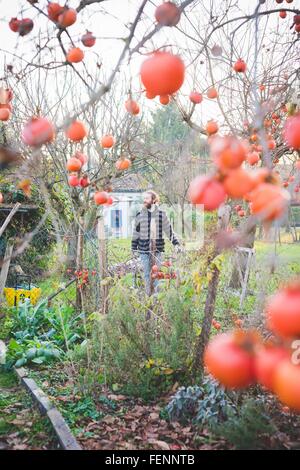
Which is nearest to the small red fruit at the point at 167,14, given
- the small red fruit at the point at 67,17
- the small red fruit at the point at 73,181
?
the small red fruit at the point at 67,17

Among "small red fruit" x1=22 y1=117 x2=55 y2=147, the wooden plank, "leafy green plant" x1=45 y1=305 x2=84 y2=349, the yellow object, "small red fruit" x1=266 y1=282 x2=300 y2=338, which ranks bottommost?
the wooden plank

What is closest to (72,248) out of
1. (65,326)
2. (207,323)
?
(65,326)

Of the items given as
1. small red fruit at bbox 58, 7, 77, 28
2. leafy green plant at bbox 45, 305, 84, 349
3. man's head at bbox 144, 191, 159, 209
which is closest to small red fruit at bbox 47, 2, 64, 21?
small red fruit at bbox 58, 7, 77, 28

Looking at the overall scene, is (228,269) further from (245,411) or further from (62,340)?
(245,411)

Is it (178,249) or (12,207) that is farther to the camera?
(12,207)

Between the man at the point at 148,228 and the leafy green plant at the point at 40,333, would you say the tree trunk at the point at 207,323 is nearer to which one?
the leafy green plant at the point at 40,333

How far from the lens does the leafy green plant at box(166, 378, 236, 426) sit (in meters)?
2.35

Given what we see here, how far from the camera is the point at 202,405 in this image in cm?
245

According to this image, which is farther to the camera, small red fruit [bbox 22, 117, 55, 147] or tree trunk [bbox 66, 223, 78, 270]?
tree trunk [bbox 66, 223, 78, 270]

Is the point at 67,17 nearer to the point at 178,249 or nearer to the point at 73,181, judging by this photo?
the point at 73,181

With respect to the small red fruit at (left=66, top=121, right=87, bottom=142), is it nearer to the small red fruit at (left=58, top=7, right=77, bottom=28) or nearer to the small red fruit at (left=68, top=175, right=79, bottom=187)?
the small red fruit at (left=58, top=7, right=77, bottom=28)

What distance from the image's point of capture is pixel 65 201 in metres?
6.18

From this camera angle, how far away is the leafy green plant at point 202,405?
7.71 feet

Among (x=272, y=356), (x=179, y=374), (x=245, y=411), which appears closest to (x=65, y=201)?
(x=179, y=374)
